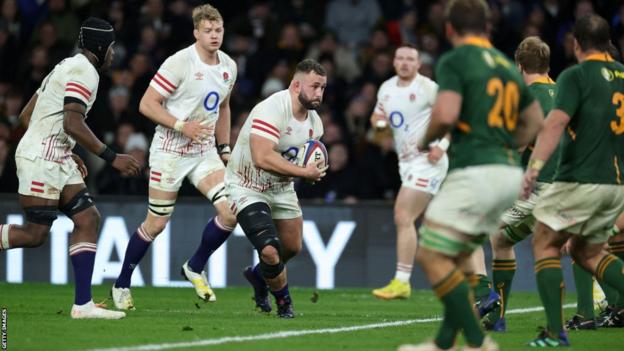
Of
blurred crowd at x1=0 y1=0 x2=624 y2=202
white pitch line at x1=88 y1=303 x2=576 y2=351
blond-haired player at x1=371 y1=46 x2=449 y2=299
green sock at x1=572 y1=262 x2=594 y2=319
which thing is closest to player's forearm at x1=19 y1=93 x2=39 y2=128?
white pitch line at x1=88 y1=303 x2=576 y2=351

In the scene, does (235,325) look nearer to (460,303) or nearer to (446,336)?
(446,336)

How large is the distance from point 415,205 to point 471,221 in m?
4.57

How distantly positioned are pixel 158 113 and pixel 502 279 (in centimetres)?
345

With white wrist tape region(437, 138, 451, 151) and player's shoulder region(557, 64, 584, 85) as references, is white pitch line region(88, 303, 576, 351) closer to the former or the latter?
white wrist tape region(437, 138, 451, 151)

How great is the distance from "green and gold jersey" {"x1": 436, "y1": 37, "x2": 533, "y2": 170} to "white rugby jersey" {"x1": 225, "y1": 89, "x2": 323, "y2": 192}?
3049 millimetres

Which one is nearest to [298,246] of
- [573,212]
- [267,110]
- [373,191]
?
[267,110]

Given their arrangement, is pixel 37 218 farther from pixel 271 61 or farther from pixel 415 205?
pixel 271 61

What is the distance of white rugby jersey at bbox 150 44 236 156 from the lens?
12047mm

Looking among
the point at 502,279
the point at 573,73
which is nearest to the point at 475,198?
the point at 573,73

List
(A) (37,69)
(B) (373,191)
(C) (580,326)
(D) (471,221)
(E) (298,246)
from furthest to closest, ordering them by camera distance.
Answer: (A) (37,69), (B) (373,191), (E) (298,246), (C) (580,326), (D) (471,221)

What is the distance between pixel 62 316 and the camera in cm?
1125

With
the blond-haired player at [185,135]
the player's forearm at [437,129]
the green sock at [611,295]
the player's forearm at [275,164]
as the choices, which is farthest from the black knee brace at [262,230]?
the player's forearm at [437,129]

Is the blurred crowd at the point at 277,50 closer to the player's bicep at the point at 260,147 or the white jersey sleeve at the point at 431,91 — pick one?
the white jersey sleeve at the point at 431,91

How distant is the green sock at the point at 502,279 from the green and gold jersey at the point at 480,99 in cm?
271
